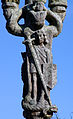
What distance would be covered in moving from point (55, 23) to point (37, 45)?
893 millimetres

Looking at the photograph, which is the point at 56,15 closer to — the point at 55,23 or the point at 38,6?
the point at 55,23

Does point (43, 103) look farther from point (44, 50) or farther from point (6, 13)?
point (6, 13)

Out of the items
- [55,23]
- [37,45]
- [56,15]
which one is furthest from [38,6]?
[37,45]

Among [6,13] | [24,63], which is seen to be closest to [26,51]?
[24,63]

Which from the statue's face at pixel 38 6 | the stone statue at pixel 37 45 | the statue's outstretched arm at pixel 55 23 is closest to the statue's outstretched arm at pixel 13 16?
the stone statue at pixel 37 45

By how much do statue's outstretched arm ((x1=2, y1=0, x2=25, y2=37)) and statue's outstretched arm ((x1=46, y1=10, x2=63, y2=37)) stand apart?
83 centimetres

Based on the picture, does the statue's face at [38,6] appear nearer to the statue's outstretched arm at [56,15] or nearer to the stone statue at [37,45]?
the stone statue at [37,45]

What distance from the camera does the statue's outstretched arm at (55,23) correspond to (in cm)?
1541

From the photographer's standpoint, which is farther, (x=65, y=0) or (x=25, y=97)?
(x=65, y=0)

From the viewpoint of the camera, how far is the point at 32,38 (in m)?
15.2

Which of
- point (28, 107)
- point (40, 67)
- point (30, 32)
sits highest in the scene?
point (30, 32)

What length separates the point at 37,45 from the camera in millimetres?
15234

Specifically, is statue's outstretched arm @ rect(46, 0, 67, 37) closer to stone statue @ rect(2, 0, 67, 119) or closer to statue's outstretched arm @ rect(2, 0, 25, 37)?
stone statue @ rect(2, 0, 67, 119)

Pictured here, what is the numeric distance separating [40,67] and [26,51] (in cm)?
64
